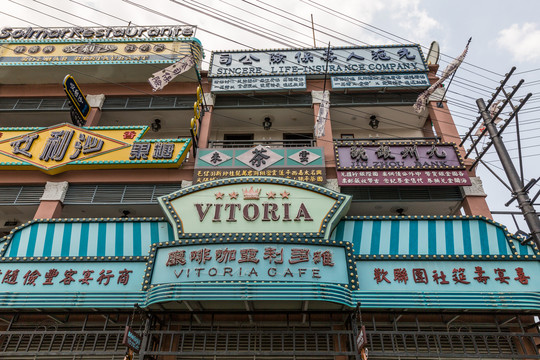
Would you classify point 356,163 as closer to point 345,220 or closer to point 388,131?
point 345,220

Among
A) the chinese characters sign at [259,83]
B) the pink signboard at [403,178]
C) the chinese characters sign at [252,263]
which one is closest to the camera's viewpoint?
the chinese characters sign at [252,263]

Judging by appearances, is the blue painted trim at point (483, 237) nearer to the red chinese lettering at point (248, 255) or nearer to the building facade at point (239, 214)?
the building facade at point (239, 214)

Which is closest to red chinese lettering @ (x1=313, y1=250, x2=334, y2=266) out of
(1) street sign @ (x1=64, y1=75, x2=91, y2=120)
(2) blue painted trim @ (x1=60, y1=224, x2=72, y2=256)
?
(2) blue painted trim @ (x1=60, y1=224, x2=72, y2=256)

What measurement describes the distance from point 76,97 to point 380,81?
13766 mm

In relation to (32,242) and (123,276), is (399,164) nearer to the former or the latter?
(123,276)

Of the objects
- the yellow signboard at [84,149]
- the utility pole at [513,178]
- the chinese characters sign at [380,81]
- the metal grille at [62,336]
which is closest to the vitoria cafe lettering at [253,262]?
the metal grille at [62,336]

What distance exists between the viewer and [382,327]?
34.7 feet

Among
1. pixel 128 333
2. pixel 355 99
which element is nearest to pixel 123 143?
pixel 128 333

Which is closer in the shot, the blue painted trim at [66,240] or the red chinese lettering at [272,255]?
the red chinese lettering at [272,255]

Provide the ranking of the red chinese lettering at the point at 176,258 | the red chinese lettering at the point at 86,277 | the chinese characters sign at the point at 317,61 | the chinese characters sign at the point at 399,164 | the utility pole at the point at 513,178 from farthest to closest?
the chinese characters sign at the point at 317,61 → the chinese characters sign at the point at 399,164 → the red chinese lettering at the point at 86,277 → the utility pole at the point at 513,178 → the red chinese lettering at the point at 176,258

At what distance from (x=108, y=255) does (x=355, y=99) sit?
12.6 meters

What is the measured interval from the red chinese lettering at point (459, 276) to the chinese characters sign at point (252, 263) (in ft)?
10.1

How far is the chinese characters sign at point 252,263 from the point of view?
8930 mm

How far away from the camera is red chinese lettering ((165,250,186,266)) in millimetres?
9352
